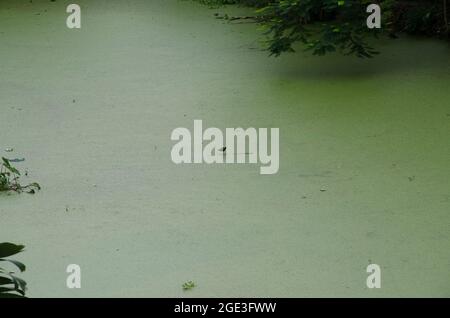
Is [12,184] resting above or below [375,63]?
below

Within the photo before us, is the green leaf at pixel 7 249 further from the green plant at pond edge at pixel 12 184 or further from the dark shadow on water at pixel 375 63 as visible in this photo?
the dark shadow on water at pixel 375 63

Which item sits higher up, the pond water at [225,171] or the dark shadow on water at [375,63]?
the dark shadow on water at [375,63]

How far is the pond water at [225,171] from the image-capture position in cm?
244

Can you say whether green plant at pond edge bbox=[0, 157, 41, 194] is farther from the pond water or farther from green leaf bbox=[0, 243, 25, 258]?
green leaf bbox=[0, 243, 25, 258]

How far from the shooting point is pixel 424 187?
301cm

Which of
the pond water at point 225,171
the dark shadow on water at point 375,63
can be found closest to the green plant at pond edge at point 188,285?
the pond water at point 225,171

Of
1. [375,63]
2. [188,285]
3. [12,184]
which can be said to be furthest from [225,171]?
[375,63]

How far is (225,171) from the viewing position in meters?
3.23

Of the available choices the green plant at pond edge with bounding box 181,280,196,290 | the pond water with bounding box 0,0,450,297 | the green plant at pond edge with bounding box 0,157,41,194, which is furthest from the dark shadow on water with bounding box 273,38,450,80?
the green plant at pond edge with bounding box 181,280,196,290

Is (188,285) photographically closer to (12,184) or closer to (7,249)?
(7,249)

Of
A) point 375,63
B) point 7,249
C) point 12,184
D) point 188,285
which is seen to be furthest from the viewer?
point 375,63

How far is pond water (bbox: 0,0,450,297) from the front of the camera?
8.01ft

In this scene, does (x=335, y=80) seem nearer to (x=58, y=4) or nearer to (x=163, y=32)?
(x=163, y=32)
